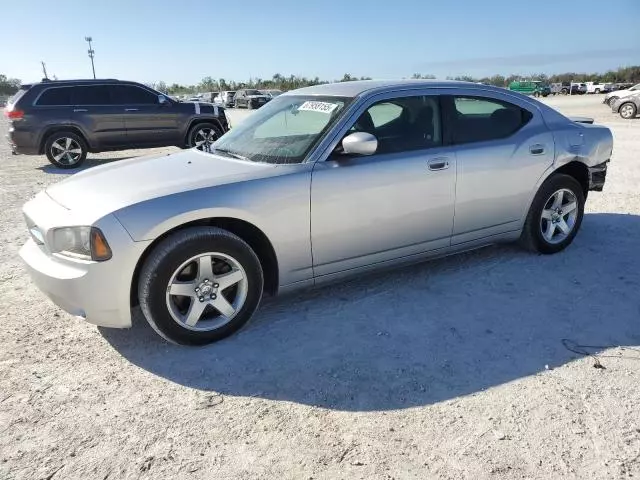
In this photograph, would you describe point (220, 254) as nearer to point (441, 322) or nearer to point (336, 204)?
point (336, 204)

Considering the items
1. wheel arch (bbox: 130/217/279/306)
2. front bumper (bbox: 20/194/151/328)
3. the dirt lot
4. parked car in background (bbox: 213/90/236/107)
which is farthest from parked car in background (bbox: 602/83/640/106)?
parked car in background (bbox: 213/90/236/107)

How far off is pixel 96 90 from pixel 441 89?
Answer: 29.0 feet

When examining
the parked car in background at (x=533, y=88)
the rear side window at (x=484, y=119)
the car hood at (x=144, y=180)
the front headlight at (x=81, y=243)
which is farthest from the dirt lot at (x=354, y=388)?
the parked car in background at (x=533, y=88)

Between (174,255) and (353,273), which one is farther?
(353,273)

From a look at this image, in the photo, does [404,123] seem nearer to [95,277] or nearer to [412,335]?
[412,335]

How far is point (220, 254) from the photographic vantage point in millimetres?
3078

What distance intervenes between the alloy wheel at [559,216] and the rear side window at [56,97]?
9.56 meters

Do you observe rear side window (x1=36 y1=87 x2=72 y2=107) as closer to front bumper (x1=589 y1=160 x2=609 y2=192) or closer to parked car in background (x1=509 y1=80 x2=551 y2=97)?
front bumper (x1=589 y1=160 x2=609 y2=192)

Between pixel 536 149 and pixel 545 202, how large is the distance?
0.49m

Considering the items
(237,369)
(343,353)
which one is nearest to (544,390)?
(343,353)

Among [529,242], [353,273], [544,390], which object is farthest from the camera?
[529,242]

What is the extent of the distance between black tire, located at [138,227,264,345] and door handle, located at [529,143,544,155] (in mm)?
2589

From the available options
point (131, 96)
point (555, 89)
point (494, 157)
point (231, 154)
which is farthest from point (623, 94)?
point (555, 89)

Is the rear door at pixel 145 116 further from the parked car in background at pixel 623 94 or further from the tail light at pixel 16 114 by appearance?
the parked car in background at pixel 623 94
